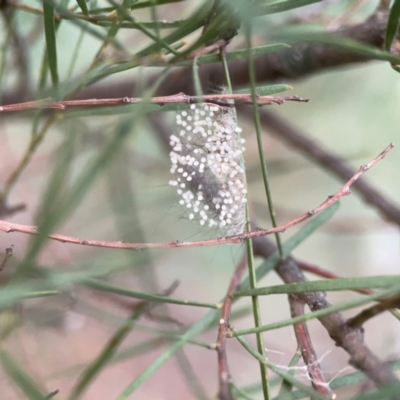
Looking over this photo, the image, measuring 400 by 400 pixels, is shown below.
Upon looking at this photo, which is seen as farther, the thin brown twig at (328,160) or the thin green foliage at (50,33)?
the thin brown twig at (328,160)

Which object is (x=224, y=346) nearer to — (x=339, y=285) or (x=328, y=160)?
(x=339, y=285)

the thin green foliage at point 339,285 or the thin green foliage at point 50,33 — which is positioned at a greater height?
the thin green foliage at point 50,33

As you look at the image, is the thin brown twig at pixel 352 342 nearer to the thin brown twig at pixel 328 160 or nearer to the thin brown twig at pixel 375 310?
the thin brown twig at pixel 375 310

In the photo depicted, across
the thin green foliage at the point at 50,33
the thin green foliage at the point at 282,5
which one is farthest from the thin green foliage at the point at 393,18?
the thin green foliage at the point at 50,33

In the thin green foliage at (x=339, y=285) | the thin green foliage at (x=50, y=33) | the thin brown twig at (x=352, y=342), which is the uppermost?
Answer: the thin green foliage at (x=50, y=33)

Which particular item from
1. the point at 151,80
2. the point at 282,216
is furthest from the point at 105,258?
the point at 282,216

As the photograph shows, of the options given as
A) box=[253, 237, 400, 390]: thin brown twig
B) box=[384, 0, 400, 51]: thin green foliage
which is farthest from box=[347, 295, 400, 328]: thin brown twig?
box=[384, 0, 400, 51]: thin green foliage
